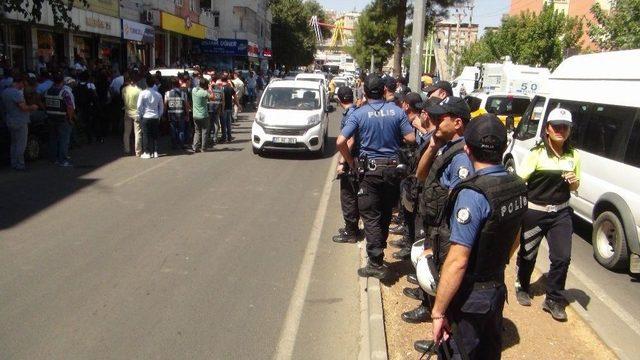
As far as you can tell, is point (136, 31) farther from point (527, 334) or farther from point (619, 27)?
point (527, 334)

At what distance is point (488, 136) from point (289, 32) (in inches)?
2659

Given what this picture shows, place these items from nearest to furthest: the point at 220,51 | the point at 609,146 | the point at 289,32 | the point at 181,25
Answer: the point at 609,146 → the point at 181,25 → the point at 220,51 → the point at 289,32

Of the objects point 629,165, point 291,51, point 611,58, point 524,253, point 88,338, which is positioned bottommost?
point 88,338

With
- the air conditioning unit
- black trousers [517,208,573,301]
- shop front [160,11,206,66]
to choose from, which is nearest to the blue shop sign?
shop front [160,11,206,66]

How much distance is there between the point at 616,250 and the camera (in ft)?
21.5

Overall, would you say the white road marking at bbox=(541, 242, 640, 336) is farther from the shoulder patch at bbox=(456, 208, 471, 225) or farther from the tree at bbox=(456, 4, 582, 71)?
the tree at bbox=(456, 4, 582, 71)

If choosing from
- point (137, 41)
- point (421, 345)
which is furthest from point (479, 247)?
point (137, 41)

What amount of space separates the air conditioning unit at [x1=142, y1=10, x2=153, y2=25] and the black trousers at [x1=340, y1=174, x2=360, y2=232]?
22.2 metres

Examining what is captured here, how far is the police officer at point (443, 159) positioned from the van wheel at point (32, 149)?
9.36 metres

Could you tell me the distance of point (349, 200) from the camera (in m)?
6.58

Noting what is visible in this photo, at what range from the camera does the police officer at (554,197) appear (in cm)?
494

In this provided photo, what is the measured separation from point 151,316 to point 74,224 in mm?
3118

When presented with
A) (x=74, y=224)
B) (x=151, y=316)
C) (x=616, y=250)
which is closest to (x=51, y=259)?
(x=74, y=224)

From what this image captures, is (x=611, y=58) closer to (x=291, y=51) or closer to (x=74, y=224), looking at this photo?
(x=74, y=224)
